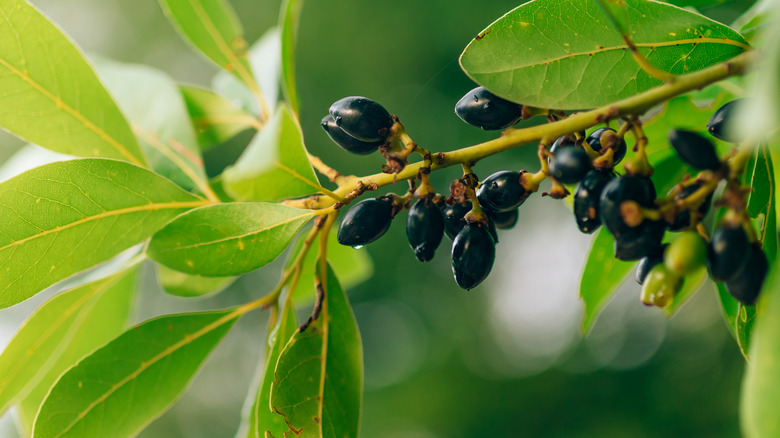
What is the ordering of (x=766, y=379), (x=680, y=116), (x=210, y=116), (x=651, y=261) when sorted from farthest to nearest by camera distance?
(x=210, y=116) → (x=680, y=116) → (x=651, y=261) → (x=766, y=379)

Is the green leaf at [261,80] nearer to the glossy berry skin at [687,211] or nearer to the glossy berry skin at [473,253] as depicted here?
the glossy berry skin at [473,253]

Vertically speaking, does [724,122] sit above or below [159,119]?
below

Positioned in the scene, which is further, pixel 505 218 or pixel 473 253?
pixel 505 218

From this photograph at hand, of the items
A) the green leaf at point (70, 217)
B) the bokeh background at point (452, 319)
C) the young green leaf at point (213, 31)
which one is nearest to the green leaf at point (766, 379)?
the green leaf at point (70, 217)

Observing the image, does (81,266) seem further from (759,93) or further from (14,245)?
(759,93)

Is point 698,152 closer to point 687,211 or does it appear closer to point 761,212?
point 687,211

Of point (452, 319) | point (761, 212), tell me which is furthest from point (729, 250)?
point (452, 319)
